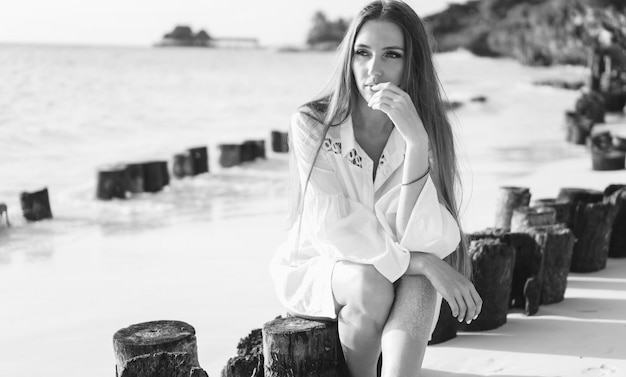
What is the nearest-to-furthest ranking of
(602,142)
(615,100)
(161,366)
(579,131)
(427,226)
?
(161,366) → (427,226) → (602,142) → (579,131) → (615,100)

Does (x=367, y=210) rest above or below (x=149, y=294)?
above

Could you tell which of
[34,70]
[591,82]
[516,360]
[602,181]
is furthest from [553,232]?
[34,70]

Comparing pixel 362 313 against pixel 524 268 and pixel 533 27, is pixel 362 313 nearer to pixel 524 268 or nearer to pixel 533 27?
pixel 524 268

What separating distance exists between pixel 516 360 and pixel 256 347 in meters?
1.31

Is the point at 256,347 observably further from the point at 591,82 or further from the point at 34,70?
the point at 34,70

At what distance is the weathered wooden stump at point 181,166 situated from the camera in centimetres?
1147

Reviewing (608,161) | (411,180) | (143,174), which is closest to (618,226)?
(411,180)

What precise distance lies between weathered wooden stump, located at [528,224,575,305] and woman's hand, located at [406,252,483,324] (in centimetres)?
147

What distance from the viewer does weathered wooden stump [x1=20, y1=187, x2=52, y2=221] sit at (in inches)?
320

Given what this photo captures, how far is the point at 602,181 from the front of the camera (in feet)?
28.2

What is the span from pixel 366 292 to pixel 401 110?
76 cm

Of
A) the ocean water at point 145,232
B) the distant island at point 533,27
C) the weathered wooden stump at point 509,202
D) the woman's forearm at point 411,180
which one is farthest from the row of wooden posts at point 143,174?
the distant island at point 533,27

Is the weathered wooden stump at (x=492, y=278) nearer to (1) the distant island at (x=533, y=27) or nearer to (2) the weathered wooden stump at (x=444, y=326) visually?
(2) the weathered wooden stump at (x=444, y=326)

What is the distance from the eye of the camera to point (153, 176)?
33.1 ft
